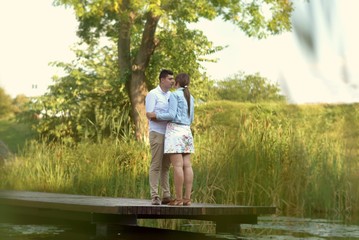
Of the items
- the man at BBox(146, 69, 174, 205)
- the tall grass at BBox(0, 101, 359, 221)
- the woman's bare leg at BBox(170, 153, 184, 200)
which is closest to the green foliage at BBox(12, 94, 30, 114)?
the man at BBox(146, 69, 174, 205)

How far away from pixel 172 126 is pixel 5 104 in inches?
166

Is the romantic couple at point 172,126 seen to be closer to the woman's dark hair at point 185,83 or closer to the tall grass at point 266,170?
the woman's dark hair at point 185,83

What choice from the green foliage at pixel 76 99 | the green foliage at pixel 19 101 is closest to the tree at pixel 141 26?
the green foliage at pixel 76 99

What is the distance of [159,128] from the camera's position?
5.17m

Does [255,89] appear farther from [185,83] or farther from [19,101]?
[19,101]

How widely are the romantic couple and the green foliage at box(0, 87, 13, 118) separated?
4065mm

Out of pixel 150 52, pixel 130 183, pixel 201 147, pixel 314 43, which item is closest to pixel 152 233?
pixel 201 147

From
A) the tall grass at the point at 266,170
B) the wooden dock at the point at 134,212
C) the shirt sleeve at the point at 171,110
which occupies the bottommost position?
the wooden dock at the point at 134,212

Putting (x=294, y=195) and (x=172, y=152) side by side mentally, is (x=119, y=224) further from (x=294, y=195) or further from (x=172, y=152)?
(x=294, y=195)

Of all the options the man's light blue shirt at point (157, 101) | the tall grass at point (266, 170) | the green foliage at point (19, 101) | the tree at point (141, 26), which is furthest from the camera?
the tree at point (141, 26)

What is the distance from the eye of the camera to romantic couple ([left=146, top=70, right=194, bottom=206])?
4926mm

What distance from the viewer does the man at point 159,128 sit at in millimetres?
5054

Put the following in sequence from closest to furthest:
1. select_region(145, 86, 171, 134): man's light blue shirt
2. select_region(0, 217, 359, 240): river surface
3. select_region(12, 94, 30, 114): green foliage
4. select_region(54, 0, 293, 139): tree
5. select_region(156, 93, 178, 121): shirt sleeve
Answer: select_region(12, 94, 30, 114): green foliage, select_region(156, 93, 178, 121): shirt sleeve, select_region(145, 86, 171, 134): man's light blue shirt, select_region(0, 217, 359, 240): river surface, select_region(54, 0, 293, 139): tree

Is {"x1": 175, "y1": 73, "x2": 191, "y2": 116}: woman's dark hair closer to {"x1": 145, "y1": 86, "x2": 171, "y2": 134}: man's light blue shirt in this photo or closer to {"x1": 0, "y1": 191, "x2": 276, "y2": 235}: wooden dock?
{"x1": 145, "y1": 86, "x2": 171, "y2": 134}: man's light blue shirt
